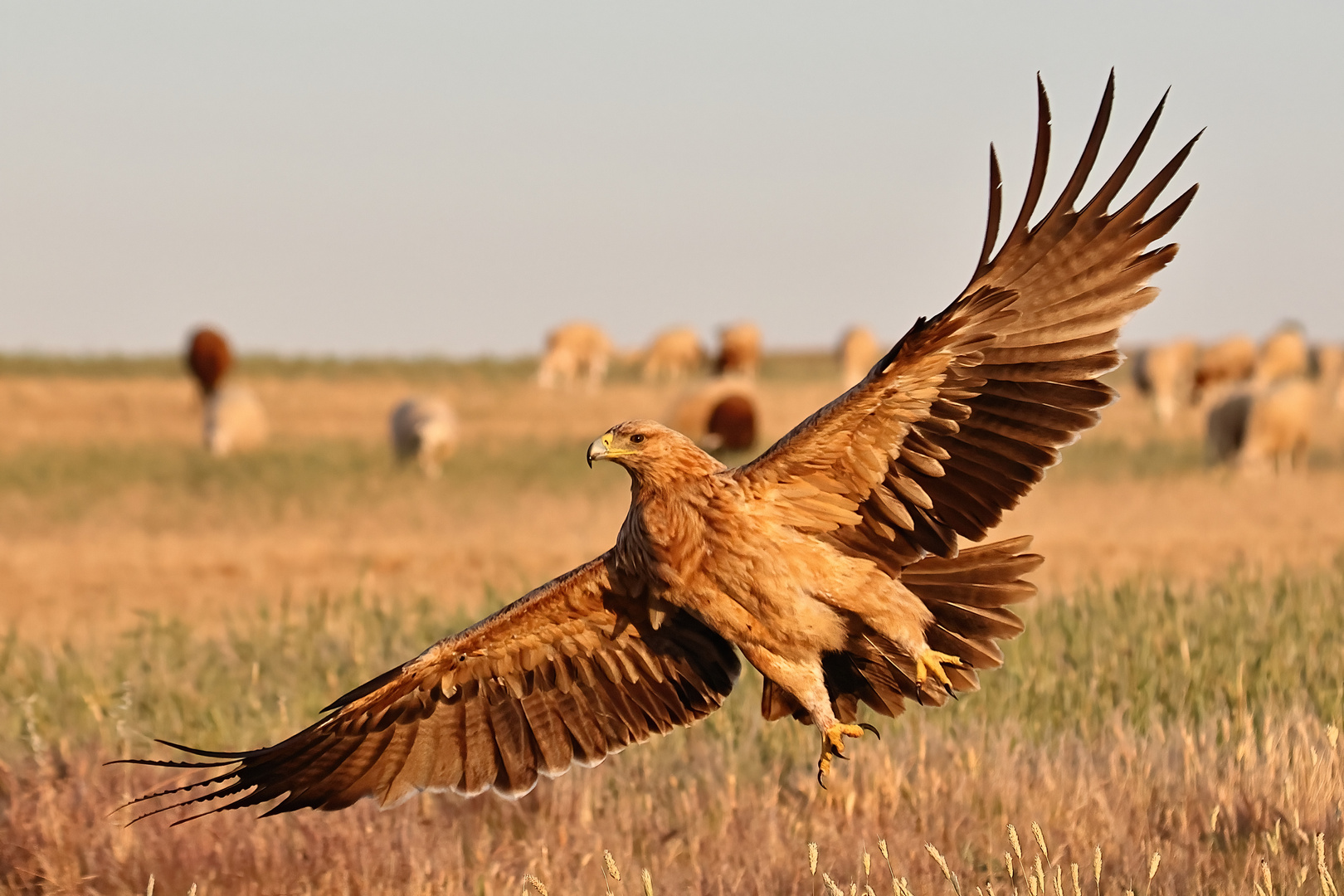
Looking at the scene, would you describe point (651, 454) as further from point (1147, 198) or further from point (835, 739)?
point (1147, 198)

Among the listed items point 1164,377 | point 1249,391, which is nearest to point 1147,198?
point 1249,391

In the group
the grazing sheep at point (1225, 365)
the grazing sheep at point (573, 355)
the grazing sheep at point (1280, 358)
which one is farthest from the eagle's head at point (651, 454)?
the grazing sheep at point (1280, 358)

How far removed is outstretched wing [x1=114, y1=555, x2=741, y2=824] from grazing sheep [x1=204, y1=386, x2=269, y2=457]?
80.2ft

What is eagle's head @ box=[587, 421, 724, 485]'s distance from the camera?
4.44 metres

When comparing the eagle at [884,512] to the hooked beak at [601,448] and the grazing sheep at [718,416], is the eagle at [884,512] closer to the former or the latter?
the hooked beak at [601,448]

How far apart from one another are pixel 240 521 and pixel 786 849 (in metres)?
14.7

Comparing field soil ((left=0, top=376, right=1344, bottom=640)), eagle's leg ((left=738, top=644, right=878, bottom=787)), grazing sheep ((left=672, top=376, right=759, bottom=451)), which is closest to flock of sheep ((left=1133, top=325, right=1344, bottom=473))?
field soil ((left=0, top=376, right=1344, bottom=640))

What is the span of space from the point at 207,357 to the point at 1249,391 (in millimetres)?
24525

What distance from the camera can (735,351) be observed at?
160 feet

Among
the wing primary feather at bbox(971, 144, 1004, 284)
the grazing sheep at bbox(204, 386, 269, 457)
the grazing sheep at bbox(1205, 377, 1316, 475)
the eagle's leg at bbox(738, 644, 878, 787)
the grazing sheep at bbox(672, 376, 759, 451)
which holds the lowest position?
the grazing sheep at bbox(204, 386, 269, 457)

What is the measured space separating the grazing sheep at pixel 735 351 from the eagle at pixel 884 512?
43928 mm

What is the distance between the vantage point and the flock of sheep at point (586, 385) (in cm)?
2577

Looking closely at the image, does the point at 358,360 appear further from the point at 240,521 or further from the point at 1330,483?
the point at 1330,483

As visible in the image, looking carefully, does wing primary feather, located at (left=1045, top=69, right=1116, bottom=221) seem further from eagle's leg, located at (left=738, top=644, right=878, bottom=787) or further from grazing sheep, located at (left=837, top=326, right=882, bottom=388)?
grazing sheep, located at (left=837, top=326, right=882, bottom=388)
